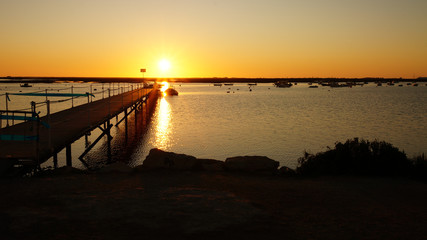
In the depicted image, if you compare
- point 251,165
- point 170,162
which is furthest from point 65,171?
point 251,165

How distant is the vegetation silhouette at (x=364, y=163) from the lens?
12.8 meters

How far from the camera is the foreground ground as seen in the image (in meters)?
6.78

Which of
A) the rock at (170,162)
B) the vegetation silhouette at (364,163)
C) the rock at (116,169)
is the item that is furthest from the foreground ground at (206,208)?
the vegetation silhouette at (364,163)

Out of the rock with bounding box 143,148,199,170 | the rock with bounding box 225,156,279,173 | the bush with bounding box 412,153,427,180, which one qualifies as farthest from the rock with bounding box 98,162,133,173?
the bush with bounding box 412,153,427,180

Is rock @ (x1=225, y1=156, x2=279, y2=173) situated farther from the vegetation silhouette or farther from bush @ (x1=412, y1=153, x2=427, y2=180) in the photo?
bush @ (x1=412, y1=153, x2=427, y2=180)

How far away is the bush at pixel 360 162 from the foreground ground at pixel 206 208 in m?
1.35

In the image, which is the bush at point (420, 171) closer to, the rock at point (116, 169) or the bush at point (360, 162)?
the bush at point (360, 162)

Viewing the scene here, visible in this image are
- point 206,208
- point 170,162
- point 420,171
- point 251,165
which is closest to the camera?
point 206,208

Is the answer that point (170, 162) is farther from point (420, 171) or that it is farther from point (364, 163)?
point (420, 171)

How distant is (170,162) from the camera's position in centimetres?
1282

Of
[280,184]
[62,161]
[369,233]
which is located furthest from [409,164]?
[62,161]

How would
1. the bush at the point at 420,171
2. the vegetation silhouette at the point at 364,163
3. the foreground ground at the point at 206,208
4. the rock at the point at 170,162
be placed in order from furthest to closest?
the vegetation silhouette at the point at 364,163
the rock at the point at 170,162
the bush at the point at 420,171
the foreground ground at the point at 206,208

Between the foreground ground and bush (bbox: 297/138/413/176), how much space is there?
1346mm

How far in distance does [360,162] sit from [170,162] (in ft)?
22.0
